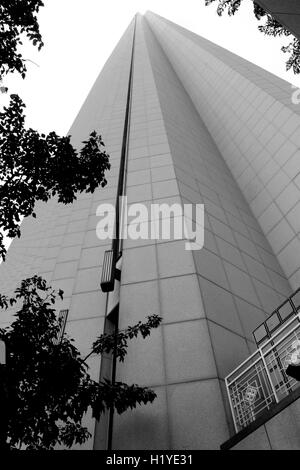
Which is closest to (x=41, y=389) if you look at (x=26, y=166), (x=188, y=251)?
(x=26, y=166)

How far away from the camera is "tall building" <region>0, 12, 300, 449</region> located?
6965 mm

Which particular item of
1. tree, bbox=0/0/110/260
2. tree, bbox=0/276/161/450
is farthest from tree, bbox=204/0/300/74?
tree, bbox=0/276/161/450

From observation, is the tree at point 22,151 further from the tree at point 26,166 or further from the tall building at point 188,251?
the tall building at point 188,251

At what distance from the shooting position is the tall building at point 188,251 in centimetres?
696

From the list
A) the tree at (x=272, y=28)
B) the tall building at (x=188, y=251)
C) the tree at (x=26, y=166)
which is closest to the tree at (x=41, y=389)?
the tree at (x=26, y=166)

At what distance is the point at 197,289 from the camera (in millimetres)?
8766

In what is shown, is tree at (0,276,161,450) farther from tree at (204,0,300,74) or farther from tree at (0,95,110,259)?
tree at (204,0,300,74)

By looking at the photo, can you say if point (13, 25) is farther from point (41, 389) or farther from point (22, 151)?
point (41, 389)

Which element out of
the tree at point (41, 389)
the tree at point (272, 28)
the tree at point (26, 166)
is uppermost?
the tree at point (272, 28)

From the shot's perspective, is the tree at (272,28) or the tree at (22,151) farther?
the tree at (272,28)

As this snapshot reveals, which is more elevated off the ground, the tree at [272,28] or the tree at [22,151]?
the tree at [272,28]


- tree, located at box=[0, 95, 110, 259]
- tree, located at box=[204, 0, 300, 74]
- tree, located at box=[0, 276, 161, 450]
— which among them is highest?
tree, located at box=[204, 0, 300, 74]
